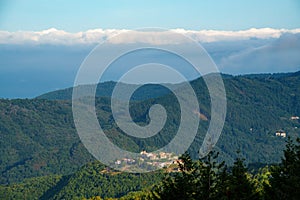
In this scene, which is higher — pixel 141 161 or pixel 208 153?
pixel 208 153

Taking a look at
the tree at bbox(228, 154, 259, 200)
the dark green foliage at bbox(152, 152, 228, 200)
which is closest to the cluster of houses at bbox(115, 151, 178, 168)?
the dark green foliage at bbox(152, 152, 228, 200)

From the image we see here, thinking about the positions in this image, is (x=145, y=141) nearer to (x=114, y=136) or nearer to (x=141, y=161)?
(x=114, y=136)

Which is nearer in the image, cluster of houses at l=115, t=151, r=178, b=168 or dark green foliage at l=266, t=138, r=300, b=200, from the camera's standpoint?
dark green foliage at l=266, t=138, r=300, b=200

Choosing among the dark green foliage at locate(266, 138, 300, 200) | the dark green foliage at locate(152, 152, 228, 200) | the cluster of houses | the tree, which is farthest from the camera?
the cluster of houses

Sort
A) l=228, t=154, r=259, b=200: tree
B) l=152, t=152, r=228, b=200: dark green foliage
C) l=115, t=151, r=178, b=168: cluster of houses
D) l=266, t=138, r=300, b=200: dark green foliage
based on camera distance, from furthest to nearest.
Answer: l=115, t=151, r=178, b=168: cluster of houses, l=152, t=152, r=228, b=200: dark green foliage, l=228, t=154, r=259, b=200: tree, l=266, t=138, r=300, b=200: dark green foliage

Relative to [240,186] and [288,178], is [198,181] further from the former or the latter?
[288,178]

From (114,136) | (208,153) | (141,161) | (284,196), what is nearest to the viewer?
(284,196)

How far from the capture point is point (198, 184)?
20922 mm

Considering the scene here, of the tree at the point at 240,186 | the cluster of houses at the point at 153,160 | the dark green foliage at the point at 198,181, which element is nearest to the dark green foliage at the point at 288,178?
the tree at the point at 240,186

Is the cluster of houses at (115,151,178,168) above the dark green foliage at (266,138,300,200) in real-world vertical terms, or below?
below

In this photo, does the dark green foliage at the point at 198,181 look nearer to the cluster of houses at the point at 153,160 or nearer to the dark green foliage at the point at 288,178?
the dark green foliage at the point at 288,178

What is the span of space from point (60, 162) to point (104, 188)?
3374 inches

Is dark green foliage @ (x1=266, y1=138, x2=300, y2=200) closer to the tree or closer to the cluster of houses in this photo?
the tree

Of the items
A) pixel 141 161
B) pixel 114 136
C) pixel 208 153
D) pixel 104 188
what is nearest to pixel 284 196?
pixel 208 153
